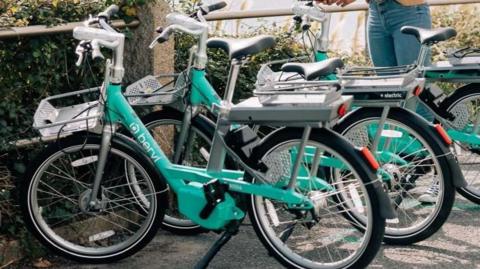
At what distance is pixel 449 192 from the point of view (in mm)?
4758

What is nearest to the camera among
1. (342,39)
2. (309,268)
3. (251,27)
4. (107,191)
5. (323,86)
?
(323,86)

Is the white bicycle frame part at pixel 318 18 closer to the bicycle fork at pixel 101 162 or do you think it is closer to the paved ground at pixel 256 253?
the paved ground at pixel 256 253

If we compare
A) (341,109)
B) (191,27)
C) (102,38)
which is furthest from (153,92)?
(341,109)

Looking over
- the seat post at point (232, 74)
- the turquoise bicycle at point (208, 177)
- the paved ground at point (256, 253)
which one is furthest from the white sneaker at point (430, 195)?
the seat post at point (232, 74)

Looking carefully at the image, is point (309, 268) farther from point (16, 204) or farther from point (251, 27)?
point (251, 27)

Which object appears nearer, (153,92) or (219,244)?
(219,244)

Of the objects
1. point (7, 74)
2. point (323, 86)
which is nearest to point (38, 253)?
point (7, 74)

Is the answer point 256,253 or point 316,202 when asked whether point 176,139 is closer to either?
point 256,253

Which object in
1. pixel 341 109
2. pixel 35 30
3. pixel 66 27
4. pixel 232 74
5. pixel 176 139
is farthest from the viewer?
pixel 176 139

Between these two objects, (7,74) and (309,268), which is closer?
(309,268)

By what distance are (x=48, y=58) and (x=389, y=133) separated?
1.92m

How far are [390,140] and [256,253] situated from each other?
984 millimetres

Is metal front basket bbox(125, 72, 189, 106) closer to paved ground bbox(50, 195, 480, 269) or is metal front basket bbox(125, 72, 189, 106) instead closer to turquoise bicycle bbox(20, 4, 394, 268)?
turquoise bicycle bbox(20, 4, 394, 268)

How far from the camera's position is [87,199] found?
4.77 meters
